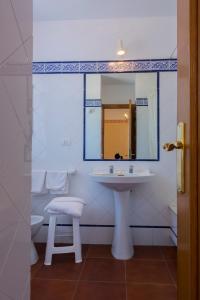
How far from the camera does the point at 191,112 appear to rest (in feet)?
2.43

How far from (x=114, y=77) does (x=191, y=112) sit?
2.01 meters

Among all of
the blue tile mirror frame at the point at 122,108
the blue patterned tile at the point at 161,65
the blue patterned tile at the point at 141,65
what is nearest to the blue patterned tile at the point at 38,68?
the blue tile mirror frame at the point at 122,108

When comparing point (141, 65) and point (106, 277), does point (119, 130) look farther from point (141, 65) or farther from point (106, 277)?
point (106, 277)

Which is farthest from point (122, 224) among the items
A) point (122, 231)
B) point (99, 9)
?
A: point (99, 9)

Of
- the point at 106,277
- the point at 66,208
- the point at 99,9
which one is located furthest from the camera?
the point at 99,9

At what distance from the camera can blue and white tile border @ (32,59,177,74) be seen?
8.55ft

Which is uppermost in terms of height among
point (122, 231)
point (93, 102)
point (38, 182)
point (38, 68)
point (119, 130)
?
point (38, 68)

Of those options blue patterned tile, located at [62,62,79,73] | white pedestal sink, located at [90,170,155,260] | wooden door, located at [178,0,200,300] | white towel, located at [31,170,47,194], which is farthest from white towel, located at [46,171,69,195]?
wooden door, located at [178,0,200,300]

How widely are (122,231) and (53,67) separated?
1.86 meters

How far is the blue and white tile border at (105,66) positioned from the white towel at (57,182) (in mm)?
1106

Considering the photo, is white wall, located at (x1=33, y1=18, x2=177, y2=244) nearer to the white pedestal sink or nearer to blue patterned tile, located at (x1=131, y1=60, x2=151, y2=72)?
blue patterned tile, located at (x1=131, y1=60, x2=151, y2=72)

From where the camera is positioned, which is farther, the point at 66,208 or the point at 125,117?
the point at 125,117

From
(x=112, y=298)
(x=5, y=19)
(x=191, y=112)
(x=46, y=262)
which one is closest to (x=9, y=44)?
(x=5, y=19)

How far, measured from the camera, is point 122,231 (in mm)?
2318
